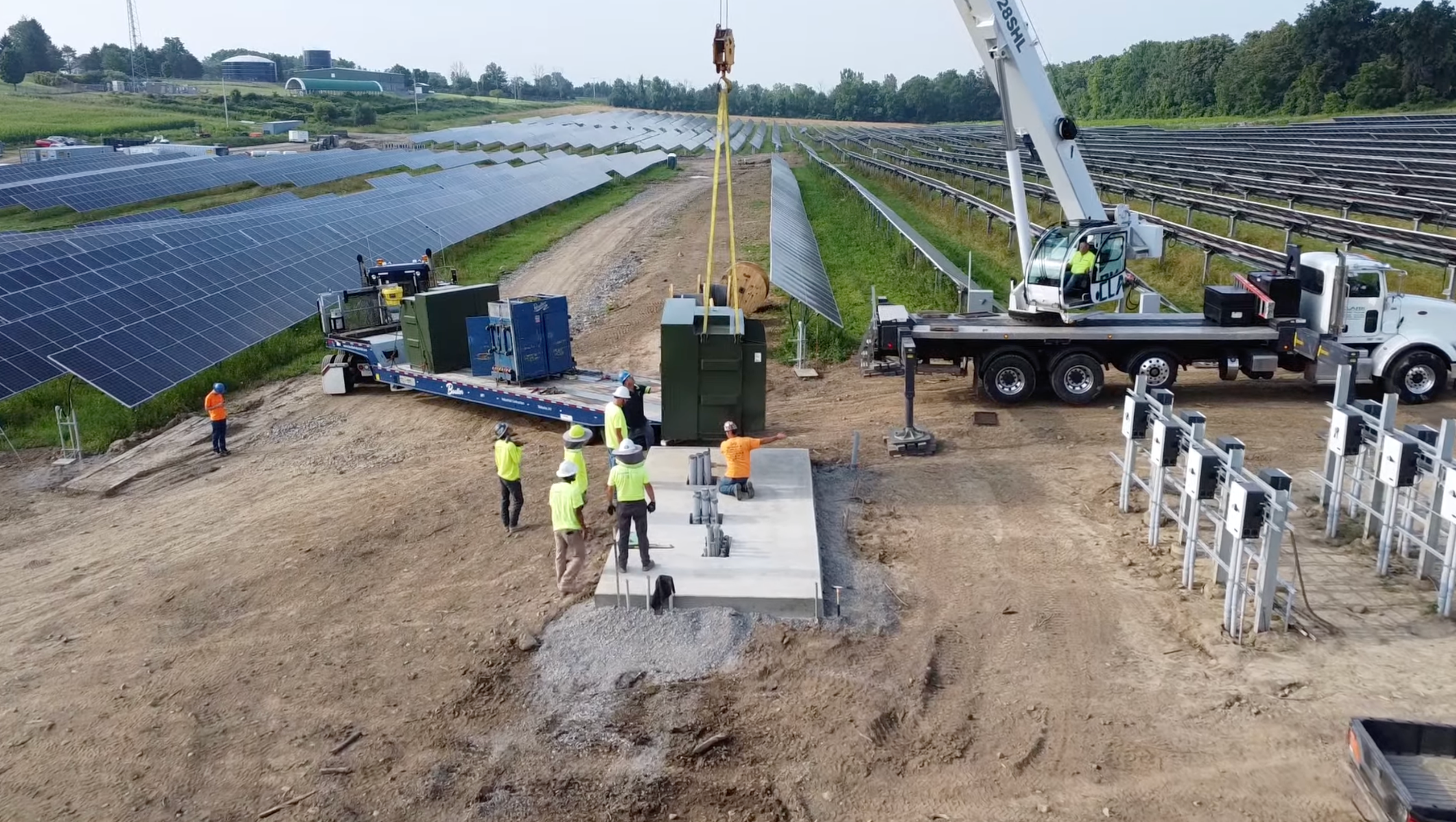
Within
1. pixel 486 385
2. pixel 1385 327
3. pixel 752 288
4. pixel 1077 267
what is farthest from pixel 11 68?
pixel 1385 327

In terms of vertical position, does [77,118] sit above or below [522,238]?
above

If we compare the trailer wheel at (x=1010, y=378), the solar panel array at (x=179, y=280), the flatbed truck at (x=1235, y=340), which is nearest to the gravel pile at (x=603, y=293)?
the solar panel array at (x=179, y=280)

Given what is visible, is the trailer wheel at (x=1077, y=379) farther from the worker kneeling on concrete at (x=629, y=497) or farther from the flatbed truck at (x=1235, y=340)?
the worker kneeling on concrete at (x=629, y=497)

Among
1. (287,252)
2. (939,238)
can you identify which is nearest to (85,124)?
(287,252)

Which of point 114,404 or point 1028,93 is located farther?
point 114,404

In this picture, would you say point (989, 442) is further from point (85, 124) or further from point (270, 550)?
point (85, 124)

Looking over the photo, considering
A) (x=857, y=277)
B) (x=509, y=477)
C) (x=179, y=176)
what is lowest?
(x=509, y=477)

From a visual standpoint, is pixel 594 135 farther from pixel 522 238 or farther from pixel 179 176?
pixel 522 238
